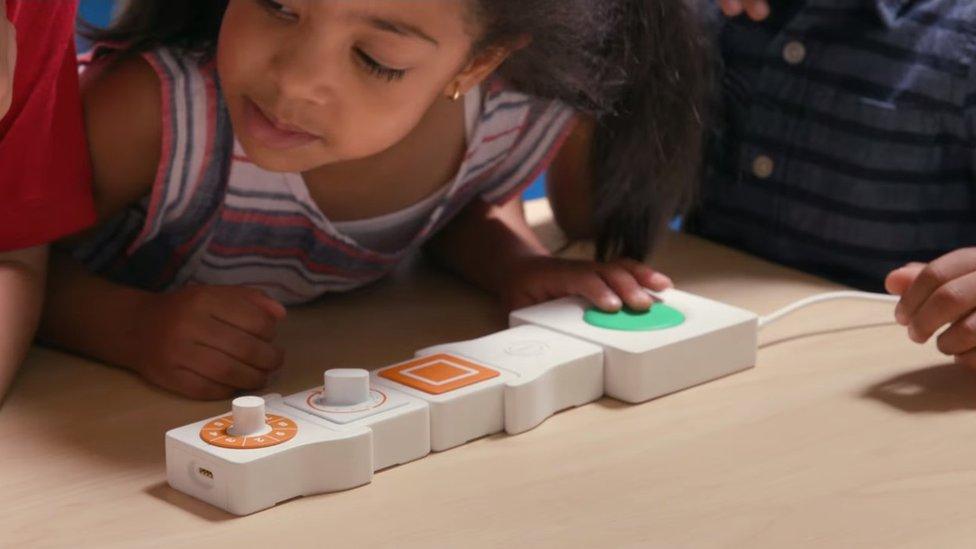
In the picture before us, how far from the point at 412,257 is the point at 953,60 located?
0.37m

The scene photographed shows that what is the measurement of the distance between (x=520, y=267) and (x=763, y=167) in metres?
0.22

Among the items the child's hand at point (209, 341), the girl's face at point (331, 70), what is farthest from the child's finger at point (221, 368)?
the girl's face at point (331, 70)

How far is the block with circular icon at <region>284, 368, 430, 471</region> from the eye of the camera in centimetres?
66

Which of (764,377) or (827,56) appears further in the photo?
(827,56)

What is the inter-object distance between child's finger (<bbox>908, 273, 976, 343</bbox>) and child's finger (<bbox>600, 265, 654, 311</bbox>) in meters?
0.14

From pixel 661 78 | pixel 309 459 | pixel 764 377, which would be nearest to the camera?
pixel 309 459

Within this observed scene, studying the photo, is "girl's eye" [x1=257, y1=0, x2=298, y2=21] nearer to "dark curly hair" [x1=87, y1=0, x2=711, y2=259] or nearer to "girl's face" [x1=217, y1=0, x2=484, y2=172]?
"girl's face" [x1=217, y1=0, x2=484, y2=172]

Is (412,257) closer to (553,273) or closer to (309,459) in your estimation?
(553,273)

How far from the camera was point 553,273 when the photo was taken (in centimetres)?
88

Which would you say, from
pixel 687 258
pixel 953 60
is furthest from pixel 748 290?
pixel 953 60

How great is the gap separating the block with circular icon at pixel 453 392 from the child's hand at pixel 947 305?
0.23m

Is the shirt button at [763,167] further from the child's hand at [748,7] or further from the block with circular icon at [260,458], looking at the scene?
the block with circular icon at [260,458]

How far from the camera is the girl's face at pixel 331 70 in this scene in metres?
0.72

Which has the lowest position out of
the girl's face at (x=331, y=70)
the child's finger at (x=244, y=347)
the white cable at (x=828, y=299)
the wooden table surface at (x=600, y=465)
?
the wooden table surface at (x=600, y=465)
